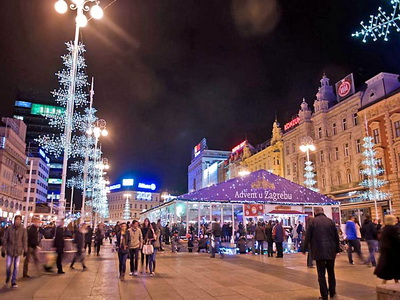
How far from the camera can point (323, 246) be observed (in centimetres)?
739

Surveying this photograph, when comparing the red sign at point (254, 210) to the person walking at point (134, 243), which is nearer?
the person walking at point (134, 243)

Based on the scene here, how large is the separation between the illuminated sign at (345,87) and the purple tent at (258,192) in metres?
25.3

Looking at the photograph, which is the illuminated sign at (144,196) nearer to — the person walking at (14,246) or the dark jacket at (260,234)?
the dark jacket at (260,234)

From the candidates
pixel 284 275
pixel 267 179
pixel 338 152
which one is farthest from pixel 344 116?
pixel 284 275

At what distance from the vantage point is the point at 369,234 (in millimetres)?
13586

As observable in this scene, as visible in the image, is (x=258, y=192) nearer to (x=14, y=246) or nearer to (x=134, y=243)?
(x=134, y=243)

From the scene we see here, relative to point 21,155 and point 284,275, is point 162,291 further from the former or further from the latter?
point 21,155

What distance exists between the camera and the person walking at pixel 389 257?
227 inches

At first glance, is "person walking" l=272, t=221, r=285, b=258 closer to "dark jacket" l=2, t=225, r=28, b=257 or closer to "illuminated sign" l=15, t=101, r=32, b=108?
"dark jacket" l=2, t=225, r=28, b=257

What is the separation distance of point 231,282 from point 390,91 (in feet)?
115

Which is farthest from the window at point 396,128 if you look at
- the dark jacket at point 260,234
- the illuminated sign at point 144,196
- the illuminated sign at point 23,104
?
the illuminated sign at point 23,104

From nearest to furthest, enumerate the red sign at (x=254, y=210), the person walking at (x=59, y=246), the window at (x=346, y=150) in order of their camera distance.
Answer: the person walking at (x=59, y=246), the red sign at (x=254, y=210), the window at (x=346, y=150)

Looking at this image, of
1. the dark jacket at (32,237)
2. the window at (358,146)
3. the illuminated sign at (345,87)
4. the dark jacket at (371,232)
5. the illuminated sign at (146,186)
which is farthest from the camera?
the illuminated sign at (146,186)

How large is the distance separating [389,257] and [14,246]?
9387 millimetres
